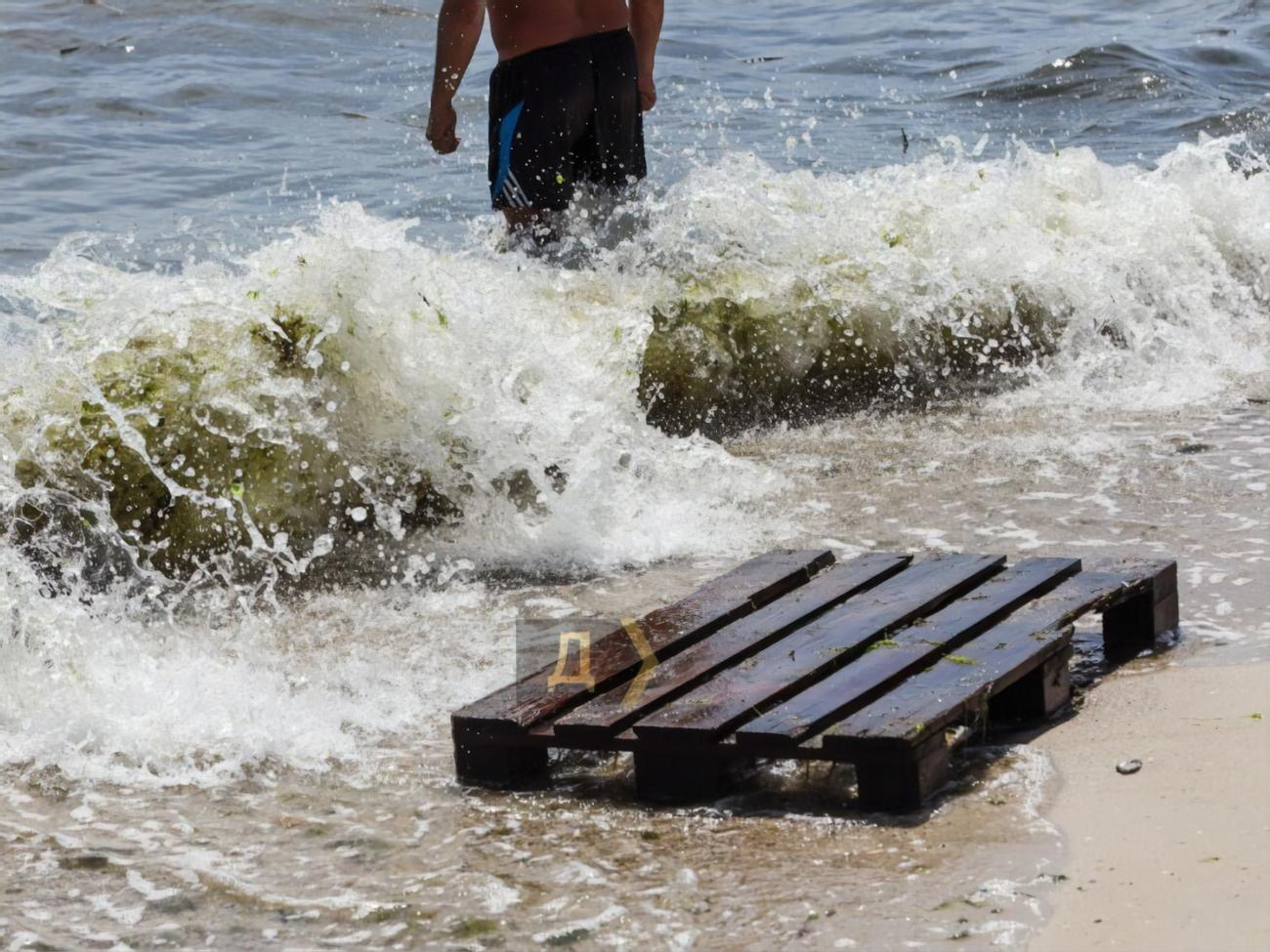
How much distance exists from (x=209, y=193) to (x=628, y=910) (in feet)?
27.9

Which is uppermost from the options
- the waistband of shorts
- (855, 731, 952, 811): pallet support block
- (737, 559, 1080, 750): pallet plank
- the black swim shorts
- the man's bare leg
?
the waistband of shorts

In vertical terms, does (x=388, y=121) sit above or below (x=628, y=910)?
above

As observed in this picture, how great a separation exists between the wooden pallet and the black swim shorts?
8.83 feet

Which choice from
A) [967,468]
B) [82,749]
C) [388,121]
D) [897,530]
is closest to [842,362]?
[967,468]

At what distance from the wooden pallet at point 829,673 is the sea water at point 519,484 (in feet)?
0.41

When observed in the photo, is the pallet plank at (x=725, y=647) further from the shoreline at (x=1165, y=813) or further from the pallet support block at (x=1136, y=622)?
the shoreline at (x=1165, y=813)

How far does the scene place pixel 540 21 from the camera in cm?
682

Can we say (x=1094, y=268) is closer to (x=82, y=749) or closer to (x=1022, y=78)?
(x=82, y=749)

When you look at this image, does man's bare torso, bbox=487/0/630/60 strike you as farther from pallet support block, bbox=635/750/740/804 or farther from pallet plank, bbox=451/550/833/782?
pallet support block, bbox=635/750/740/804

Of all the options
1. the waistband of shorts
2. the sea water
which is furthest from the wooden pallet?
the waistband of shorts

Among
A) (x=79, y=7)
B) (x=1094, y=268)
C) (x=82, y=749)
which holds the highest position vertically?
(x=79, y=7)

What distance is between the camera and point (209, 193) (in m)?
10.9

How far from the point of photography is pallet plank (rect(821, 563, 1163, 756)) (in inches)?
138

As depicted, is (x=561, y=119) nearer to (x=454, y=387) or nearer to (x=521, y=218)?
(x=521, y=218)
